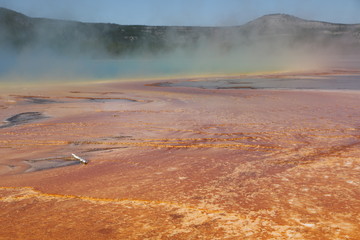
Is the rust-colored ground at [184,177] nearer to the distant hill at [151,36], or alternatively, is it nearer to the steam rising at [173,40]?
the steam rising at [173,40]

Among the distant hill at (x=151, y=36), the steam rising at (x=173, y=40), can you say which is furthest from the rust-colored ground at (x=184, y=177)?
the distant hill at (x=151, y=36)

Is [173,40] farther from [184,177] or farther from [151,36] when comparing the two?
[184,177]

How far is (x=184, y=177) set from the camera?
311 cm

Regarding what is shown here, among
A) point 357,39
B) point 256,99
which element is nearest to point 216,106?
point 256,99

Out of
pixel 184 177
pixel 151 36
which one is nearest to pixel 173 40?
pixel 151 36

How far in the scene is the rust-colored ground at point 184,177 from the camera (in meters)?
2.23

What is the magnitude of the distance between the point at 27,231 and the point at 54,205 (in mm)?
374

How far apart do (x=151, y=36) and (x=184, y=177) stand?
74110 mm

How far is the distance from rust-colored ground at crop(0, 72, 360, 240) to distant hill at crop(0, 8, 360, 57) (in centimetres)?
5522

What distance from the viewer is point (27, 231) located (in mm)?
2215

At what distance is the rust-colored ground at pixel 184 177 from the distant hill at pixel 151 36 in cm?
5522

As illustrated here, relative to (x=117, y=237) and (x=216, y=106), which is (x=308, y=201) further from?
(x=216, y=106)

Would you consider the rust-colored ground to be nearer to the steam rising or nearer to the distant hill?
the steam rising

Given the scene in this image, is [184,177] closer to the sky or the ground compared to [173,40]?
closer to the ground
